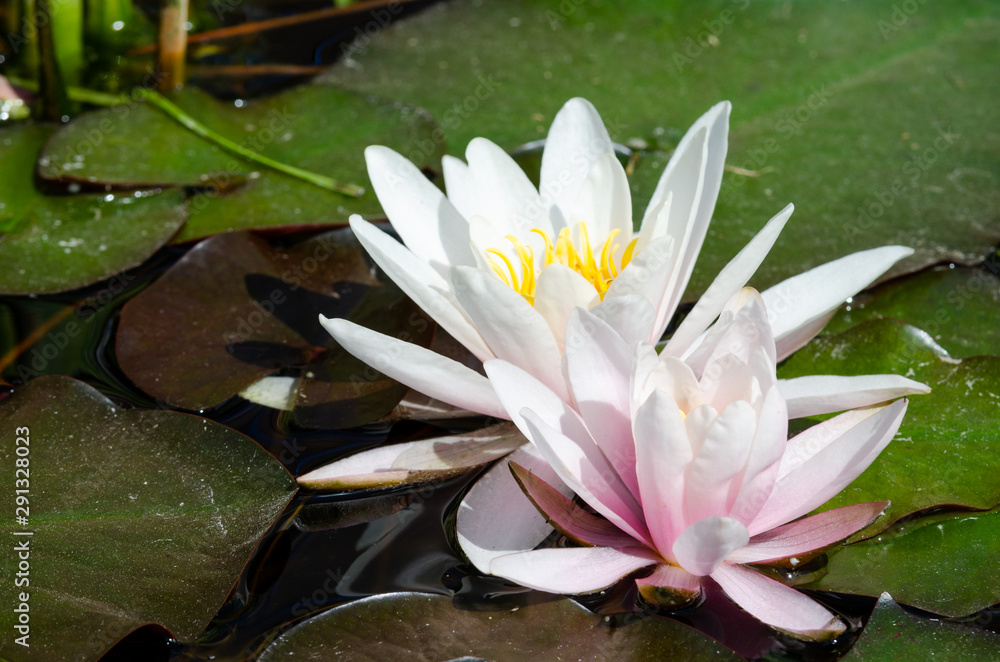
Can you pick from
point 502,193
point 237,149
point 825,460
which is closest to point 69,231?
point 237,149

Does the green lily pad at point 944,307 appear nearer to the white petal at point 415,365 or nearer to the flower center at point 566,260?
the flower center at point 566,260

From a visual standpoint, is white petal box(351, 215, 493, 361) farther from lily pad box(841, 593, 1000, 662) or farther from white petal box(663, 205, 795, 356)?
lily pad box(841, 593, 1000, 662)

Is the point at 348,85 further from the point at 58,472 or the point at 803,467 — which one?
the point at 803,467

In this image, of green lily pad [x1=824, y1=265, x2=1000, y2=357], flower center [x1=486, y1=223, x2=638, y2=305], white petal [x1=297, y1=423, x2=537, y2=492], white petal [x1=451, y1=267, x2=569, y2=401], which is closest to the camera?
white petal [x1=451, y1=267, x2=569, y2=401]

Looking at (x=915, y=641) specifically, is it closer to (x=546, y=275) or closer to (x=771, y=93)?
(x=546, y=275)

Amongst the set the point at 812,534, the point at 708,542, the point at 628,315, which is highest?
the point at 628,315

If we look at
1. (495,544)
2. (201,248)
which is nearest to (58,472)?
(201,248)

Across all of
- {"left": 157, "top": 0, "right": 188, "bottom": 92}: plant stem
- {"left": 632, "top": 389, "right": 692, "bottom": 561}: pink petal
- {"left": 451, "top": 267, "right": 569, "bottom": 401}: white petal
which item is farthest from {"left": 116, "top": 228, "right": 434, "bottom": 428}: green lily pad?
{"left": 157, "top": 0, "right": 188, "bottom": 92}: plant stem

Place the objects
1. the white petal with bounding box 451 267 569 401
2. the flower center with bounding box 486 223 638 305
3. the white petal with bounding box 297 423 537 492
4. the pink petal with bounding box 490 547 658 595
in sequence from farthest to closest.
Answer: the flower center with bounding box 486 223 638 305 → the white petal with bounding box 297 423 537 492 → the white petal with bounding box 451 267 569 401 → the pink petal with bounding box 490 547 658 595
